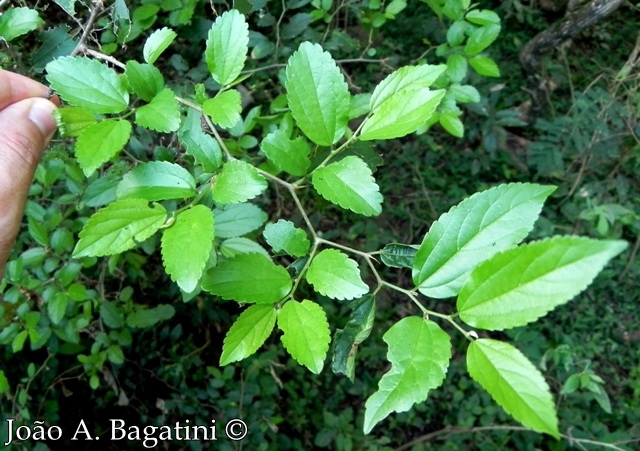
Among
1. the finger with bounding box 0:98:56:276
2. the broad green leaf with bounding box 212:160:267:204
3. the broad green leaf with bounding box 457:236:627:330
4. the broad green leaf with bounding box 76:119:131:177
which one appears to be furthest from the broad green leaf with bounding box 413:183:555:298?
the finger with bounding box 0:98:56:276

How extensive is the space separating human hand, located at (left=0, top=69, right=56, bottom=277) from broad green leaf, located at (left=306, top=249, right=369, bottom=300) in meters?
0.63

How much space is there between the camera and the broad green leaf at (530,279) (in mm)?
564

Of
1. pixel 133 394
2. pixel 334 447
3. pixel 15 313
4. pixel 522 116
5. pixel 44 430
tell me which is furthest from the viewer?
pixel 522 116

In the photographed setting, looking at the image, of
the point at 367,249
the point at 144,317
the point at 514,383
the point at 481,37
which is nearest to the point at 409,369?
the point at 514,383

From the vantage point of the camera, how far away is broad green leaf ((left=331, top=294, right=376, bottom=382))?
2.69 feet

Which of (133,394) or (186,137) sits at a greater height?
(186,137)

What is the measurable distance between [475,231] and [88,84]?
2.01 ft

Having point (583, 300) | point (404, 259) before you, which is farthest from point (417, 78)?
point (583, 300)

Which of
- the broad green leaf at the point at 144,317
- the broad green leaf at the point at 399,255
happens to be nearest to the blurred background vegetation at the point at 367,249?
the broad green leaf at the point at 144,317

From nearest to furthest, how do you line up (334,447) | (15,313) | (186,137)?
(186,137) → (15,313) → (334,447)

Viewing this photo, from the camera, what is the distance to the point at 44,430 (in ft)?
6.13

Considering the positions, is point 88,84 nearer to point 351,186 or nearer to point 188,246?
point 188,246

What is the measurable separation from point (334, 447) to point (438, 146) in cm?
164

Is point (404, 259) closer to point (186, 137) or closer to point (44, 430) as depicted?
→ point (186, 137)
